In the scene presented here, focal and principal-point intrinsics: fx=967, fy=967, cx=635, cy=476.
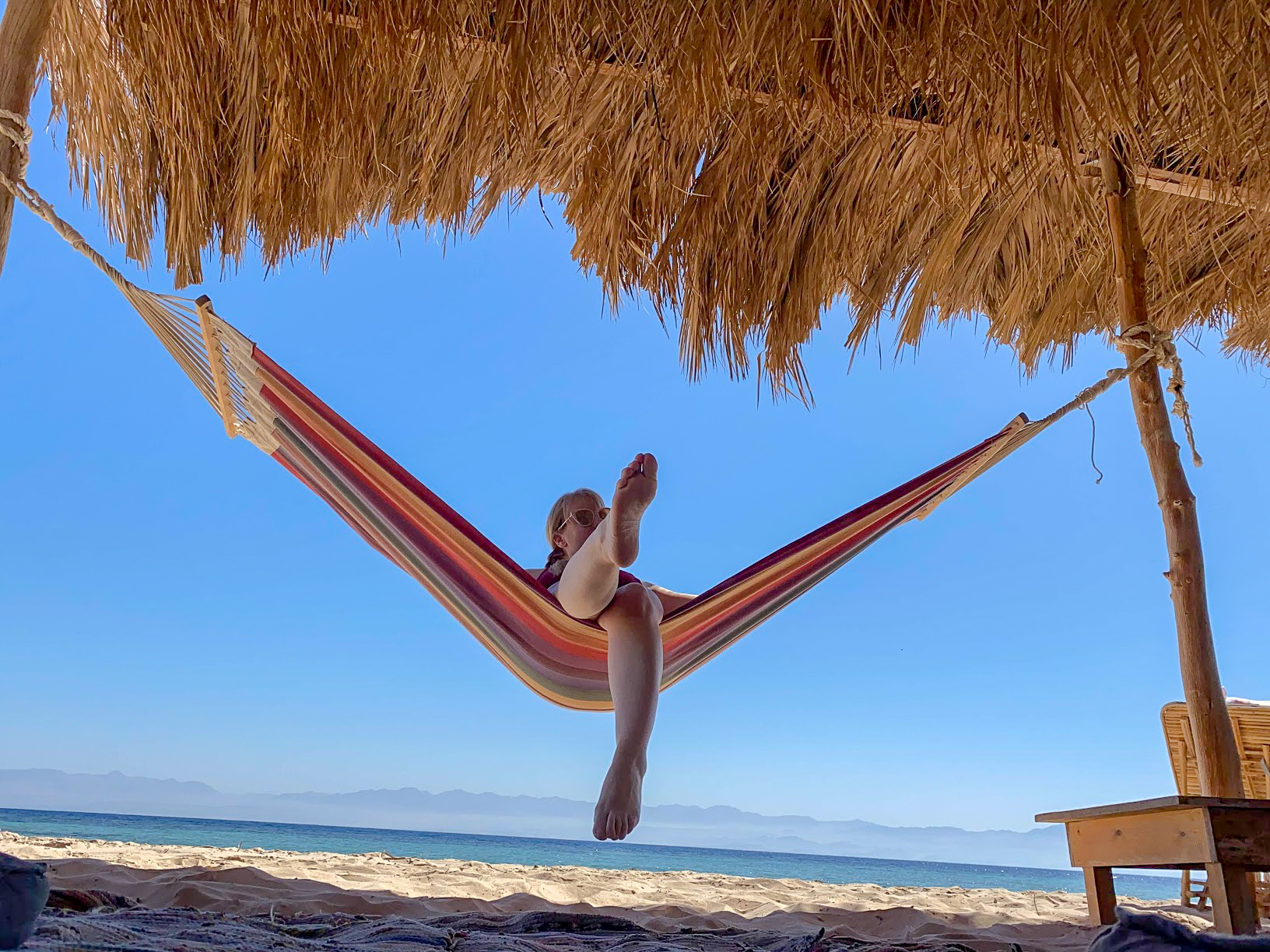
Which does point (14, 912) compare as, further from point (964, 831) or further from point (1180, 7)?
point (964, 831)

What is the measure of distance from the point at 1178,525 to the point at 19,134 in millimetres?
2043

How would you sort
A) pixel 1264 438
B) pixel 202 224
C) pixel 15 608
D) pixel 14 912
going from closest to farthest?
1. pixel 14 912
2. pixel 202 224
3. pixel 15 608
4. pixel 1264 438

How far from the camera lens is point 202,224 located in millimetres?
1979

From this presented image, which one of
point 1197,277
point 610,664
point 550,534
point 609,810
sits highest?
point 1197,277

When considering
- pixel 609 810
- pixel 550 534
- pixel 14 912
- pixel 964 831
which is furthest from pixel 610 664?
pixel 964 831

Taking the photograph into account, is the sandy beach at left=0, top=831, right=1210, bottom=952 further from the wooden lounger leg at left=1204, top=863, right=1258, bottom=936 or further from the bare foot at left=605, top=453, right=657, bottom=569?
the bare foot at left=605, top=453, right=657, bottom=569

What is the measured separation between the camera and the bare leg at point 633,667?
1.61m

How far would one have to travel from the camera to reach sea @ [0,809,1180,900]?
10.6 meters

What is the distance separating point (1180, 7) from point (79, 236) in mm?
1702

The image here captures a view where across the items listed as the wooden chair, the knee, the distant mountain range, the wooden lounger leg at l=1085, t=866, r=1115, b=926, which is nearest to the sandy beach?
the wooden lounger leg at l=1085, t=866, r=1115, b=926

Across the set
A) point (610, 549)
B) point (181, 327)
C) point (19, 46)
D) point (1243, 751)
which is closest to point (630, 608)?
Answer: point (610, 549)

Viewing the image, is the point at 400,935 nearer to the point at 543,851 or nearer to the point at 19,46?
the point at 19,46

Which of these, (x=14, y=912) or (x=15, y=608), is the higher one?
(x=15, y=608)

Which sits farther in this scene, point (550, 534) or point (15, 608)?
point (15, 608)
